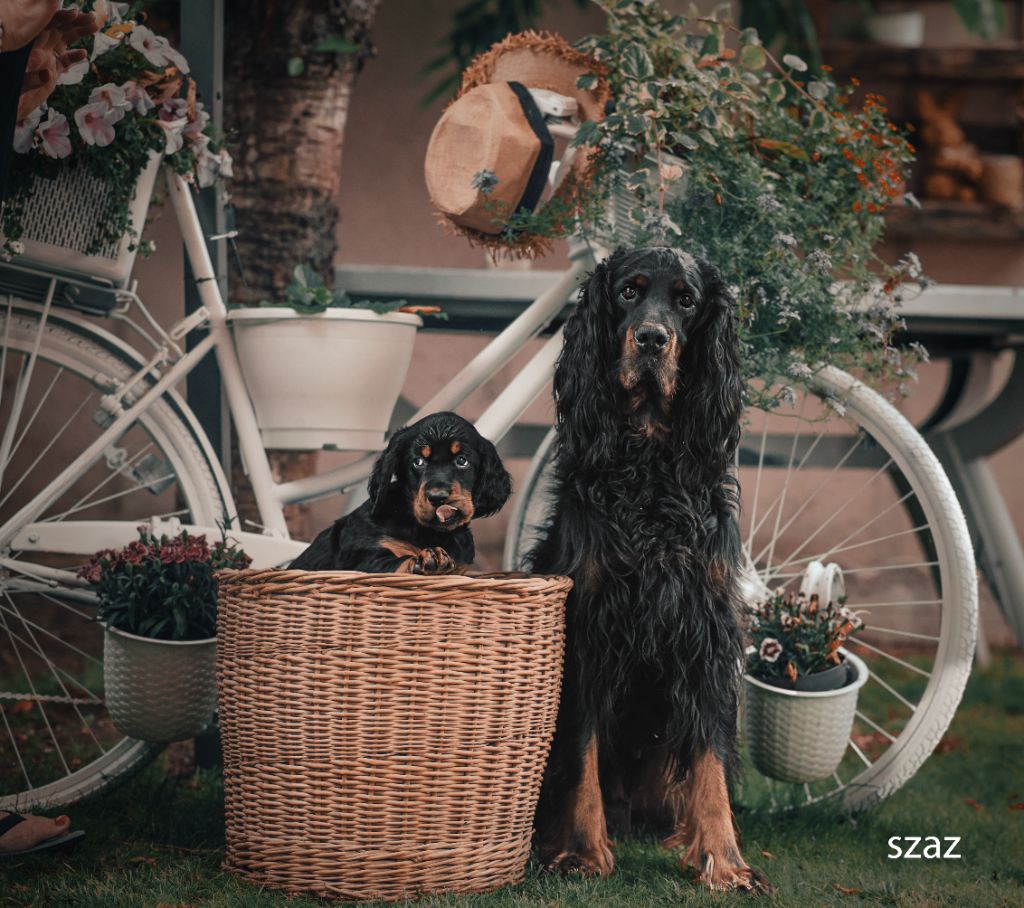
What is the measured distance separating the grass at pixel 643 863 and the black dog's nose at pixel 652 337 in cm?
90

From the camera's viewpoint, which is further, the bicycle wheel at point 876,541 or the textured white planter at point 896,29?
the textured white planter at point 896,29

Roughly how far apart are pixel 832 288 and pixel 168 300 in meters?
2.75

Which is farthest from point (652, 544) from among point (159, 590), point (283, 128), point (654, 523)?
point (283, 128)

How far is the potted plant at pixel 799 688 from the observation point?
2465 millimetres

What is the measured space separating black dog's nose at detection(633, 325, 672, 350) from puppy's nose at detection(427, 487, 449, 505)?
16.1 inches

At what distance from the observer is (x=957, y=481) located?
3.71m

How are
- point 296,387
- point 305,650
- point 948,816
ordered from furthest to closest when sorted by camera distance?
point 948,816
point 296,387
point 305,650

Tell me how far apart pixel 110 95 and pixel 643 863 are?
5.79 ft

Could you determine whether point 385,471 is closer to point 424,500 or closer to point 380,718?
point 424,500

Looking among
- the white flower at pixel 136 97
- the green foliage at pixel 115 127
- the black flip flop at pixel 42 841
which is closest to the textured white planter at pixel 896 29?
the green foliage at pixel 115 127

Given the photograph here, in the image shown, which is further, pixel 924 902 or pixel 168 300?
pixel 168 300

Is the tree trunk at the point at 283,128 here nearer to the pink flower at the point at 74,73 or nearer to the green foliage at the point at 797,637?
the pink flower at the point at 74,73

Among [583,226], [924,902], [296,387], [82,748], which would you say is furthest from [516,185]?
[82,748]

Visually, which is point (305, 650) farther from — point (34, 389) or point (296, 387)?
point (34, 389)
